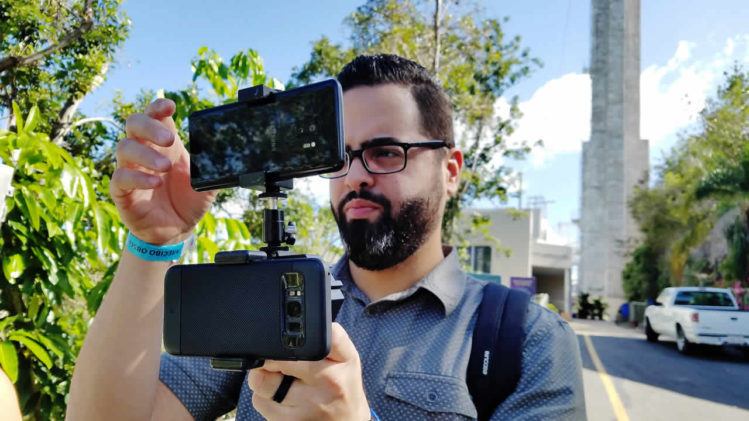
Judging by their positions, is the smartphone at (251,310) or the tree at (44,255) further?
the tree at (44,255)

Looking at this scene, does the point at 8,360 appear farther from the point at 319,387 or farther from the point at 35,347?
the point at 319,387

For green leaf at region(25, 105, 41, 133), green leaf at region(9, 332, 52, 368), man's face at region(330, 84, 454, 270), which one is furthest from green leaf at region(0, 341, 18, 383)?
man's face at region(330, 84, 454, 270)

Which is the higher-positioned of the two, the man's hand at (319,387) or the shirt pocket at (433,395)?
the man's hand at (319,387)

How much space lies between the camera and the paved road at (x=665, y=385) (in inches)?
279

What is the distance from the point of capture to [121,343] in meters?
1.18

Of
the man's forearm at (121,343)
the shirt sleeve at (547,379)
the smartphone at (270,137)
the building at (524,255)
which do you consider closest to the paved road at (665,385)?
the shirt sleeve at (547,379)

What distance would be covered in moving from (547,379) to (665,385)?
8563 millimetres

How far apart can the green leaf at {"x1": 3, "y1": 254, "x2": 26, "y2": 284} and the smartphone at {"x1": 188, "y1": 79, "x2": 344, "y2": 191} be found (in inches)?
61.9

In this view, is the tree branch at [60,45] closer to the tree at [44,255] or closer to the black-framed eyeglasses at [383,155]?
the tree at [44,255]

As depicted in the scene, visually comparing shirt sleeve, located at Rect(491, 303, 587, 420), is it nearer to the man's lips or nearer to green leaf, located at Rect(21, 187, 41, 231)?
the man's lips

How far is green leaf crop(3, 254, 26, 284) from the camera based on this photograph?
7.58 ft

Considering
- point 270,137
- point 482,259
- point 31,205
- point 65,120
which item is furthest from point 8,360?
point 482,259

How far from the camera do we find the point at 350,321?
1528 mm

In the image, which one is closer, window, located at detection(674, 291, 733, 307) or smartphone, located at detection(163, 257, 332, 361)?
smartphone, located at detection(163, 257, 332, 361)
